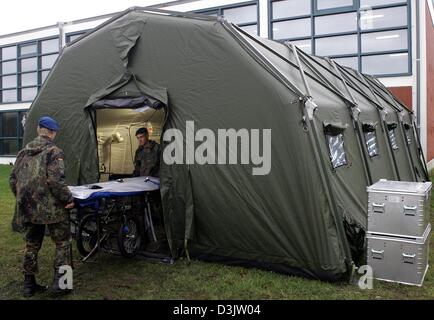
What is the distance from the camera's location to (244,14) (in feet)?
51.1

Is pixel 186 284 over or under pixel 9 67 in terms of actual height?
under

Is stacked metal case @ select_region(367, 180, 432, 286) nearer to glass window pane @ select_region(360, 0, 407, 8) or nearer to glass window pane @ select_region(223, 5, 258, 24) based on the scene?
glass window pane @ select_region(360, 0, 407, 8)

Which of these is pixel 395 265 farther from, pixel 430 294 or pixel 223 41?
pixel 223 41

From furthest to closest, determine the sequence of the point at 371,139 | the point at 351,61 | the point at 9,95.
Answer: the point at 9,95, the point at 351,61, the point at 371,139

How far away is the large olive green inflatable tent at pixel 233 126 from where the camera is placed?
485 cm

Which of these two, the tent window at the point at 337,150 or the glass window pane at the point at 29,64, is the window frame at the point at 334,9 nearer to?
the tent window at the point at 337,150

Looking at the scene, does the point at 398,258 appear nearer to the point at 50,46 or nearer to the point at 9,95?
the point at 50,46

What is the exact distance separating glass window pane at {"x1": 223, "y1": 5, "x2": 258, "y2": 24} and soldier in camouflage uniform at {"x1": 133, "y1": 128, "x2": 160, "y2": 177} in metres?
9.83

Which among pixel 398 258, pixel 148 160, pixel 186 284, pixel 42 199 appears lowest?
pixel 186 284

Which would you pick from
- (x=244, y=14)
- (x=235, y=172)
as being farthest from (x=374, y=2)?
(x=235, y=172)

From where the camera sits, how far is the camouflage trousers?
4410 mm

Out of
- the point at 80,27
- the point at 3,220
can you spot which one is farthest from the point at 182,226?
the point at 80,27

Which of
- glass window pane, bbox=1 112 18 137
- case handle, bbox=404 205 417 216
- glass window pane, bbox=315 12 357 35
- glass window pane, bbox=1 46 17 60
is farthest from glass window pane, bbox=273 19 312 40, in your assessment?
glass window pane, bbox=1 46 17 60

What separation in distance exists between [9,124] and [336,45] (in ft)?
49.6
